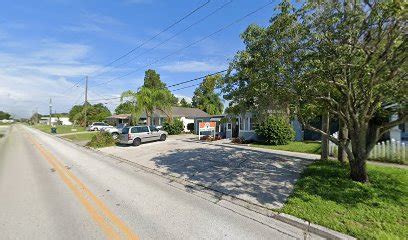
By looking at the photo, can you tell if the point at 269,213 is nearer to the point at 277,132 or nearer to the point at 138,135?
the point at 277,132

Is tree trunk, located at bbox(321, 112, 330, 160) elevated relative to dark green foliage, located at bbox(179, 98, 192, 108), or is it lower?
lower

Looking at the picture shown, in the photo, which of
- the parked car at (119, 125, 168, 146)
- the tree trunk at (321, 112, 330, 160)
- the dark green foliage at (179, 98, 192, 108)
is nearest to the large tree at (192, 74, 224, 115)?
the dark green foliage at (179, 98, 192, 108)

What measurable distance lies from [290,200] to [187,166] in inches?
239

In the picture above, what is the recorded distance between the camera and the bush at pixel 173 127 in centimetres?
3324

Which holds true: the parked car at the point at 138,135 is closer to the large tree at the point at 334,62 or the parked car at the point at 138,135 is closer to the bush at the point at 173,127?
the bush at the point at 173,127

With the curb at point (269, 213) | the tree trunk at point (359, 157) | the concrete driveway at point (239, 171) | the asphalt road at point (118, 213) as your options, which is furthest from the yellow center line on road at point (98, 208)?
the tree trunk at point (359, 157)

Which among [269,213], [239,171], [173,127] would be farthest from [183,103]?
[269,213]

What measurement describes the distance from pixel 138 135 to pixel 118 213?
15532 millimetres

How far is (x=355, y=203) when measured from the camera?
6.46m

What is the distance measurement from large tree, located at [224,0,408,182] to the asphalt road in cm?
391

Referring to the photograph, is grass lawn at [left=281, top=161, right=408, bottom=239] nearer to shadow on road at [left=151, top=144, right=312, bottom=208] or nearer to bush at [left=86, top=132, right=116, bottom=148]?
shadow on road at [left=151, top=144, right=312, bottom=208]

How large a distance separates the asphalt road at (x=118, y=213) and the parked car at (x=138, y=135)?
10.9 metres

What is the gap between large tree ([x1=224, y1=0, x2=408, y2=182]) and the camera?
657 centimetres

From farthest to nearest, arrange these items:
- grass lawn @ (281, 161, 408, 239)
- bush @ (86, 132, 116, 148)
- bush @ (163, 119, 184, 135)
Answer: bush @ (163, 119, 184, 135), bush @ (86, 132, 116, 148), grass lawn @ (281, 161, 408, 239)
